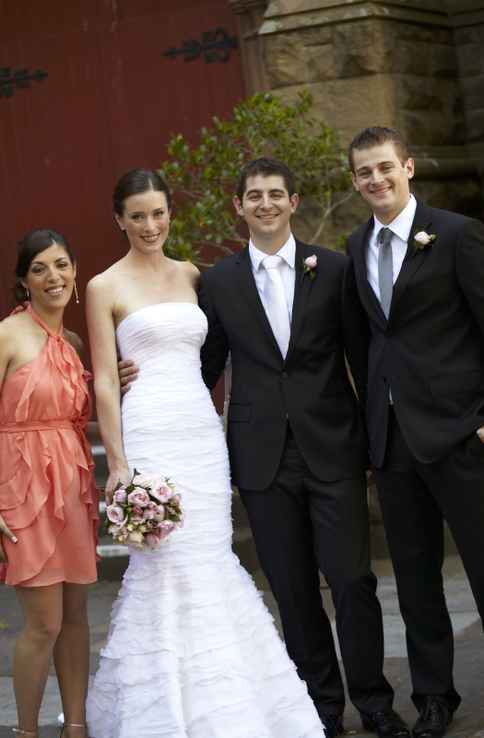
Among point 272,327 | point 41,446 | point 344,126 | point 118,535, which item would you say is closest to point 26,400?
point 41,446

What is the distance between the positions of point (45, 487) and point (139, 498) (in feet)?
1.26

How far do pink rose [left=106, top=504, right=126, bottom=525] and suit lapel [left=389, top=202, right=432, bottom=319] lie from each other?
1157 millimetres

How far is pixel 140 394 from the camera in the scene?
522cm

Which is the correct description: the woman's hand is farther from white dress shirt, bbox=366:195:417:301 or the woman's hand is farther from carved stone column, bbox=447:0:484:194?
carved stone column, bbox=447:0:484:194

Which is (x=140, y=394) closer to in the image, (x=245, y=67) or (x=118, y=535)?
(x=118, y=535)

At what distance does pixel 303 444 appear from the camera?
17.1 ft

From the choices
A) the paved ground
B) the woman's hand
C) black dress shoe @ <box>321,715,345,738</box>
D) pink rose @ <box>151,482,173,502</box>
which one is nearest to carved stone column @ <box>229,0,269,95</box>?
the paved ground

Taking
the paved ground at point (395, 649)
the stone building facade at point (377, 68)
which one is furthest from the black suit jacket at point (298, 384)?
the stone building facade at point (377, 68)

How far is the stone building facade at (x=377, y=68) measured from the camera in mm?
8336

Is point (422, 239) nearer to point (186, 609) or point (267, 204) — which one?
point (267, 204)

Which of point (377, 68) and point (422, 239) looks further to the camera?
point (377, 68)

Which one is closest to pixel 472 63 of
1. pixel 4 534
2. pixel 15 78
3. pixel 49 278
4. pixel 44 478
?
pixel 15 78

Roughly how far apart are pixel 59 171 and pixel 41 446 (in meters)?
4.86

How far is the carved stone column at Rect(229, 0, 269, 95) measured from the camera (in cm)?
859
